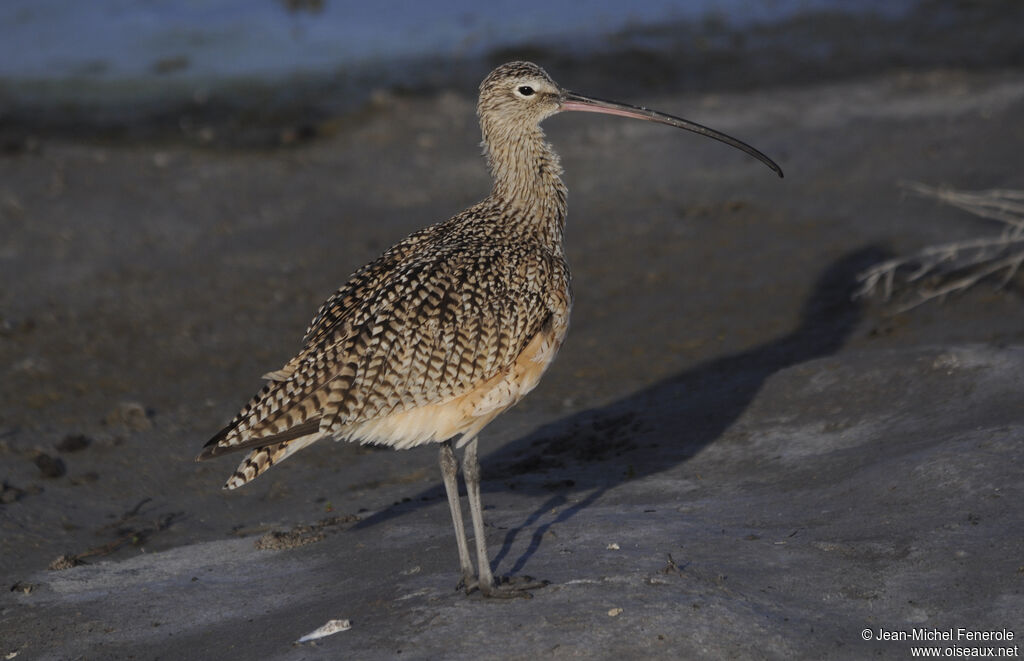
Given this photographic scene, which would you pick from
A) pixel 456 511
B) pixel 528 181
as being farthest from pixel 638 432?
pixel 456 511

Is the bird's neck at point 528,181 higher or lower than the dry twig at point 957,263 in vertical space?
higher

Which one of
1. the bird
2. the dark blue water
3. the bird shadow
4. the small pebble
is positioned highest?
the dark blue water

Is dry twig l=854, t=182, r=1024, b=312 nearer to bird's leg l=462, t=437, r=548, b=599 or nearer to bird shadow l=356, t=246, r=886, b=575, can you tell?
bird shadow l=356, t=246, r=886, b=575

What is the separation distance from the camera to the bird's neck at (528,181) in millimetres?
6367

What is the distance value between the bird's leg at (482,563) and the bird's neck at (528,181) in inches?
47.1

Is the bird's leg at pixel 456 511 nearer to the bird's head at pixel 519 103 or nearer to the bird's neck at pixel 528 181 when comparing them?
the bird's neck at pixel 528 181

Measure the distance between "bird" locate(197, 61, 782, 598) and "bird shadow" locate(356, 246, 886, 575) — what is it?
26.1 inches

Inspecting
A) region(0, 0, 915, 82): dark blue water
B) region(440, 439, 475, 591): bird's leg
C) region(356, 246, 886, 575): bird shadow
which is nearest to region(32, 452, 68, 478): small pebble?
region(356, 246, 886, 575): bird shadow

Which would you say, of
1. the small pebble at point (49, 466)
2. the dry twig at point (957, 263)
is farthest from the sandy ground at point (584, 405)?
the dry twig at point (957, 263)

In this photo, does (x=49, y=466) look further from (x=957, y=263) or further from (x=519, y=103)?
(x=957, y=263)

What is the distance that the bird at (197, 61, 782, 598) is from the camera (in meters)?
5.38

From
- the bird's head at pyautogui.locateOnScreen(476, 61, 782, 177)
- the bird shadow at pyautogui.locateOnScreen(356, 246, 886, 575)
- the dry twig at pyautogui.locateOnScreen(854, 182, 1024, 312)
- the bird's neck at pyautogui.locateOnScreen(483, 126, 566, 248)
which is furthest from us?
the dry twig at pyautogui.locateOnScreen(854, 182, 1024, 312)

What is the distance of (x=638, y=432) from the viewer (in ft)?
25.3

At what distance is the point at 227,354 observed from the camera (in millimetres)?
9797
